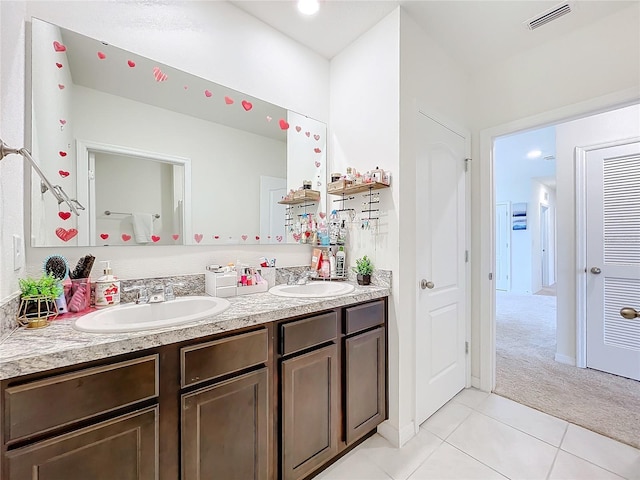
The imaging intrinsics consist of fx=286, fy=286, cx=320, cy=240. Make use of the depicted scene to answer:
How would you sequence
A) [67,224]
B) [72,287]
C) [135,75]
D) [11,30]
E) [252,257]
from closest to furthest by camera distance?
[11,30], [72,287], [67,224], [135,75], [252,257]

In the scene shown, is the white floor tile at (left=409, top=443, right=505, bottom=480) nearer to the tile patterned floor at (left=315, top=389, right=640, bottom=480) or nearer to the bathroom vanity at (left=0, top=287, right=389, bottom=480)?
the tile patterned floor at (left=315, top=389, right=640, bottom=480)

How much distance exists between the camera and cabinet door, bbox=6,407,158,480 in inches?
30.8

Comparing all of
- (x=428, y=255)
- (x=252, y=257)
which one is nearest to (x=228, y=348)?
(x=252, y=257)

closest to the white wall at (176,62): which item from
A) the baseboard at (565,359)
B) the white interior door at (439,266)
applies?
the white interior door at (439,266)

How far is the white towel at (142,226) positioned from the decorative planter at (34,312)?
1.57ft

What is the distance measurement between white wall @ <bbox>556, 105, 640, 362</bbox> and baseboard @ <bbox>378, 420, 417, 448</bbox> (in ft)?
6.76

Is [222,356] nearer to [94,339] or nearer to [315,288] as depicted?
[94,339]

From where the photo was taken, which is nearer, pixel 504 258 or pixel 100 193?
pixel 100 193

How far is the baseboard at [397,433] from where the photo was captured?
173 centimetres

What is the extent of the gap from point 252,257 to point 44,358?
1171mm

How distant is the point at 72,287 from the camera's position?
121 centimetres

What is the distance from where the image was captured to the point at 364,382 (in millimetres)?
1645

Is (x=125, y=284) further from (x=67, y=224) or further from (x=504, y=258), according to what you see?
(x=504, y=258)

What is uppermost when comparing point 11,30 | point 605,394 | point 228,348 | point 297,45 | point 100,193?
point 297,45
